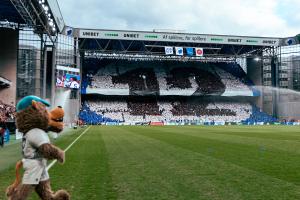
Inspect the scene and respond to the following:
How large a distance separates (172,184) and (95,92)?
68573mm

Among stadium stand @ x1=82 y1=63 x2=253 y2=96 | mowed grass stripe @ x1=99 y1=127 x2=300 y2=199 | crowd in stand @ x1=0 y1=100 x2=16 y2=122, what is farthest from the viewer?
stadium stand @ x1=82 y1=63 x2=253 y2=96

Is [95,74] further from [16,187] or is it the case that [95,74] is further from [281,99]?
[16,187]

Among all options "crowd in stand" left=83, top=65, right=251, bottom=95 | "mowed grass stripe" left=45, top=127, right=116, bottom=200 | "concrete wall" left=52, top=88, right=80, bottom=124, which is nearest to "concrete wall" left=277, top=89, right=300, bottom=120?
"crowd in stand" left=83, top=65, right=251, bottom=95

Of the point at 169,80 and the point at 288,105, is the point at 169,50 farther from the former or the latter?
the point at 288,105

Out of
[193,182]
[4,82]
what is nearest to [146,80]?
[4,82]

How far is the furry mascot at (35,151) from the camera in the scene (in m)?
5.16

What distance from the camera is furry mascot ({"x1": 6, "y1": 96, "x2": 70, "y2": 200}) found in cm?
516

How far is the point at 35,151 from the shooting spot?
5.24m

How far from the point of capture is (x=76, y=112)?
6806cm

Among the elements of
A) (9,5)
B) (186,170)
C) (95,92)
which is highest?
(9,5)

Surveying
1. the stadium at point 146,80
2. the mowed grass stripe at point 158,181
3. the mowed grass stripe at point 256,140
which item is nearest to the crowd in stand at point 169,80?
the stadium at point 146,80

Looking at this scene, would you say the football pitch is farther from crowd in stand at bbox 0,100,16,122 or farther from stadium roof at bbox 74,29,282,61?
stadium roof at bbox 74,29,282,61

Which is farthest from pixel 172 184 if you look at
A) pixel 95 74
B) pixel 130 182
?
pixel 95 74

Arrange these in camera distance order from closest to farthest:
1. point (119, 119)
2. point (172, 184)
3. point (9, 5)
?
point (172, 184) → point (9, 5) → point (119, 119)
